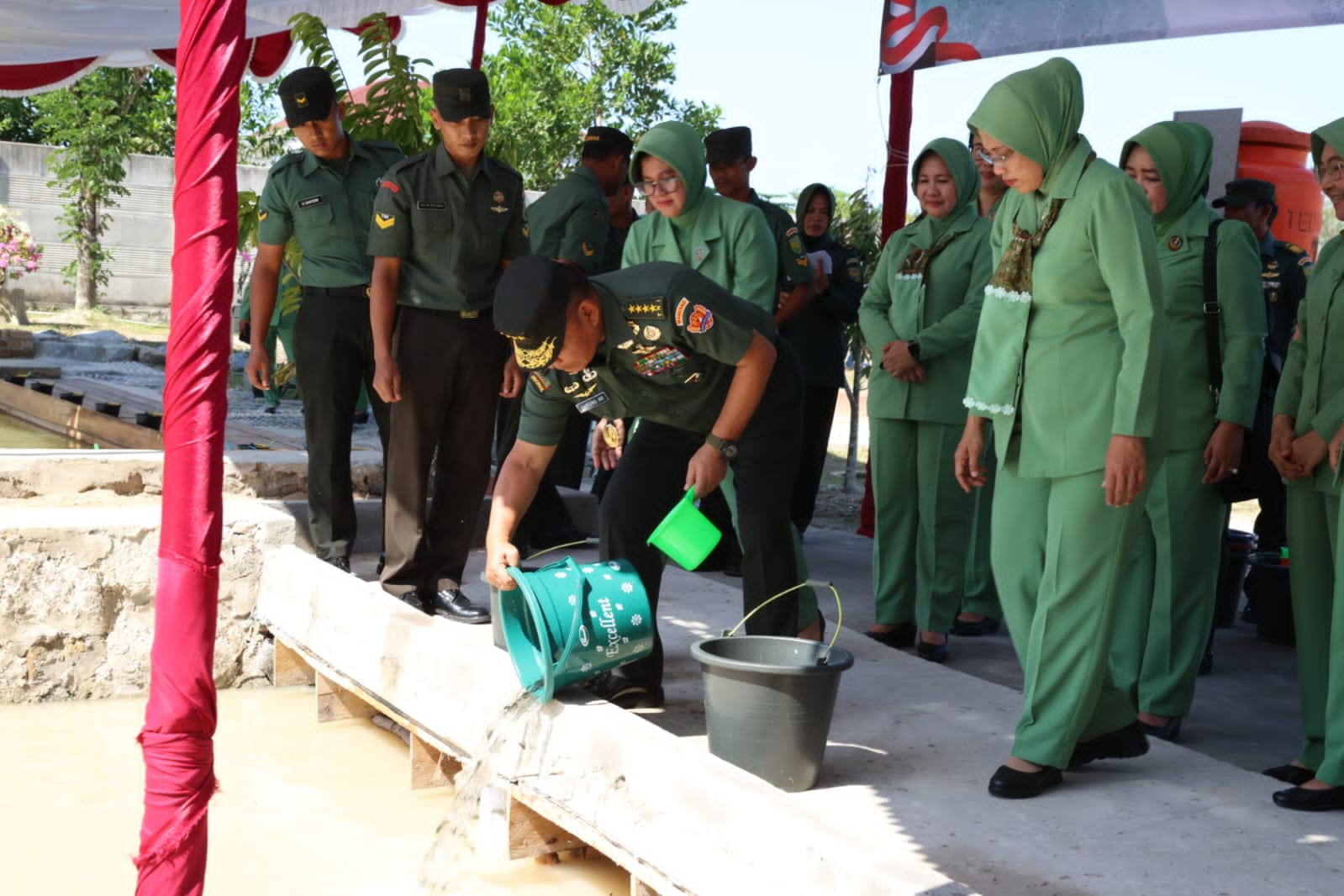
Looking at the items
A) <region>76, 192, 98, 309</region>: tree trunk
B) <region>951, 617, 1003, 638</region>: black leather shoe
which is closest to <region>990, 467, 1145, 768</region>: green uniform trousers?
<region>951, 617, 1003, 638</region>: black leather shoe

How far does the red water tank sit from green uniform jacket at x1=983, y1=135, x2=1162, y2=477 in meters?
4.36

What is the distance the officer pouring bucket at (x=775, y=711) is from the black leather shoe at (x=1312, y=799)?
1.09 metres

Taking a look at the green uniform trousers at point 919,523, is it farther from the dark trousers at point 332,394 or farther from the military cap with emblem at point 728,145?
the dark trousers at point 332,394

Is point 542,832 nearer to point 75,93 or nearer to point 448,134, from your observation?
point 448,134

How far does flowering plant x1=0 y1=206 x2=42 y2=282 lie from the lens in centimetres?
1488

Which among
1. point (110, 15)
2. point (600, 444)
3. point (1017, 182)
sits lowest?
point (600, 444)

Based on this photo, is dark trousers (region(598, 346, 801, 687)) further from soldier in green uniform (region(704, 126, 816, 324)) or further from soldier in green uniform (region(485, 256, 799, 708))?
soldier in green uniform (region(704, 126, 816, 324))

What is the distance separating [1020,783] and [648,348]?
56.1 inches

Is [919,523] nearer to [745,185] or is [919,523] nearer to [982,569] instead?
[982,569]

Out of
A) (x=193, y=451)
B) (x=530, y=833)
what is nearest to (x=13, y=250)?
(x=530, y=833)

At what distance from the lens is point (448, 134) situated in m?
5.01

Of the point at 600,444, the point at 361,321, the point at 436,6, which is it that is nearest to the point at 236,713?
the point at 361,321

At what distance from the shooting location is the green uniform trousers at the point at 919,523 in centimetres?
529

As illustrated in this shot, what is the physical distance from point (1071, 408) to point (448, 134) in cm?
251
